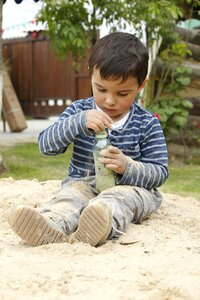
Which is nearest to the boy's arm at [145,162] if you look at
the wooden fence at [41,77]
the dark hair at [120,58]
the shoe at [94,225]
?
the dark hair at [120,58]

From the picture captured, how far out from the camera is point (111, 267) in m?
1.73

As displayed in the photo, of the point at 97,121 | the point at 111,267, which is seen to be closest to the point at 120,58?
the point at 97,121

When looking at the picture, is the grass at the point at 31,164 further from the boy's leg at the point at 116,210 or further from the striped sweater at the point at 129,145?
the boy's leg at the point at 116,210

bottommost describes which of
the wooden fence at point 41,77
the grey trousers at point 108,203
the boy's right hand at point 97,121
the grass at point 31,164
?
the wooden fence at point 41,77

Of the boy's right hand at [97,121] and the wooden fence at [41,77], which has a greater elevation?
the boy's right hand at [97,121]

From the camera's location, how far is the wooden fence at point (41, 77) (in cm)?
1349

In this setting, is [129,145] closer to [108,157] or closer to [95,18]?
[108,157]

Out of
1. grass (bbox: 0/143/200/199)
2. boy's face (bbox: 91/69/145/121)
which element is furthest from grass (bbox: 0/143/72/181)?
boy's face (bbox: 91/69/145/121)

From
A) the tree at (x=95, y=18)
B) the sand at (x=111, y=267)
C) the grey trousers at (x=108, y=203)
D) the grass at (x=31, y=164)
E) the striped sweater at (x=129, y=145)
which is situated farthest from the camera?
the tree at (x=95, y=18)

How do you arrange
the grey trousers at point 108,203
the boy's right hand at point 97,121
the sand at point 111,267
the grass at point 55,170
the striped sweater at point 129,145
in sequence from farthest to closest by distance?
the grass at point 55,170
the striped sweater at point 129,145
the boy's right hand at point 97,121
the grey trousers at point 108,203
the sand at point 111,267

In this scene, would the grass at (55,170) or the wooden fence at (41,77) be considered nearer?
the grass at (55,170)

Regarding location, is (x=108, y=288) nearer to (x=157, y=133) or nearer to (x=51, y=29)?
(x=157, y=133)

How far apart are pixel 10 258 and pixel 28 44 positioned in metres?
13.1

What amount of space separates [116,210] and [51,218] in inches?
10.2
